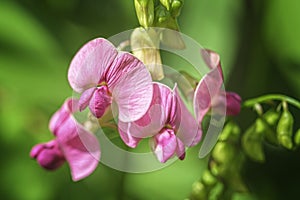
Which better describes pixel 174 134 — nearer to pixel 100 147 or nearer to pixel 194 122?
pixel 194 122

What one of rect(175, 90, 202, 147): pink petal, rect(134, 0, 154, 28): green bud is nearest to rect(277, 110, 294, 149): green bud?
rect(175, 90, 202, 147): pink petal

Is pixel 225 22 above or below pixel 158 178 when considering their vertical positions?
above

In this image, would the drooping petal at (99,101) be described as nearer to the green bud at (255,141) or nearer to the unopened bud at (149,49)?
the unopened bud at (149,49)

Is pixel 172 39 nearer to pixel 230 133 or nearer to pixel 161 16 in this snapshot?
pixel 161 16

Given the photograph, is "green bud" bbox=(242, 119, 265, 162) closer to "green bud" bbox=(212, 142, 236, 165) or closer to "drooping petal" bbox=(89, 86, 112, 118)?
"green bud" bbox=(212, 142, 236, 165)

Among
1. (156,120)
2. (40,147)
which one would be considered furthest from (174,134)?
(40,147)

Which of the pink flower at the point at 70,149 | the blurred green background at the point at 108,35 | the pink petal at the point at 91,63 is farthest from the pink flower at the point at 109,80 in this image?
the blurred green background at the point at 108,35

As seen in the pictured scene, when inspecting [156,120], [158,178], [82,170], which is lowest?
[158,178]
